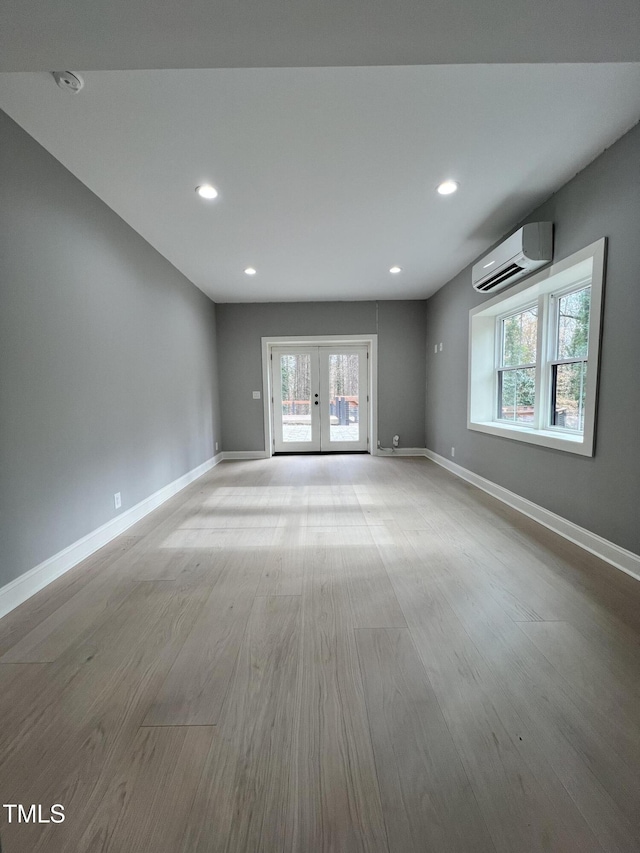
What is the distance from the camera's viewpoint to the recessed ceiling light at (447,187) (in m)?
2.43

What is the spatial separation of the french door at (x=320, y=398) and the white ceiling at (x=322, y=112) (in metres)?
2.43

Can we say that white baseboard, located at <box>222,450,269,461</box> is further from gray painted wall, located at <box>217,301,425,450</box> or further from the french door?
the french door

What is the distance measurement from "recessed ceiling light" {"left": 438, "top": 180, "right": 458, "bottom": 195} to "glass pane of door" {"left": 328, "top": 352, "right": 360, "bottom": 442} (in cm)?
346

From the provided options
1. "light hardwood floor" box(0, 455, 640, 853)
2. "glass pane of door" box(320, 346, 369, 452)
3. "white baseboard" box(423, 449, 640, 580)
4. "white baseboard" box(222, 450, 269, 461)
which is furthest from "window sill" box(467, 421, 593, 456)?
"white baseboard" box(222, 450, 269, 461)

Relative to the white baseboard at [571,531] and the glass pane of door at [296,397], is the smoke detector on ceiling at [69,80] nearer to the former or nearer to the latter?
the white baseboard at [571,531]

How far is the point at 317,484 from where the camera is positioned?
4.09m

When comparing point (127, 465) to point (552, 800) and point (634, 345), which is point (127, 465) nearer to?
point (552, 800)

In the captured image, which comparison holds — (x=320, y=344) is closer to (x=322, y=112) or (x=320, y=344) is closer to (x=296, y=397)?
(x=296, y=397)

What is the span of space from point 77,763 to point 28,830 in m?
0.15

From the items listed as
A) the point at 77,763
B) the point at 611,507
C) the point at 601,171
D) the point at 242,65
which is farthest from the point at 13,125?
the point at 611,507

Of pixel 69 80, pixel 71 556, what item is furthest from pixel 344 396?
pixel 69 80

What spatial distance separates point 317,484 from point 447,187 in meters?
3.04

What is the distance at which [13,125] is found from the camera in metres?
1.79

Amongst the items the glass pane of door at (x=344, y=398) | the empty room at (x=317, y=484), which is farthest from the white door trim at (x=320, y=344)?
the empty room at (x=317, y=484)
